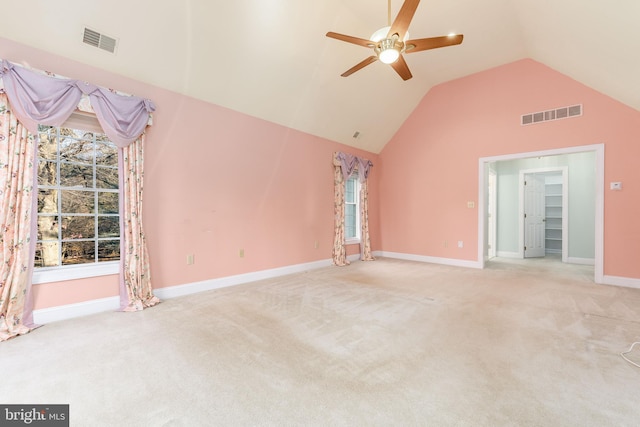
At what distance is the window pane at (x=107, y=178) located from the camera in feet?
11.1

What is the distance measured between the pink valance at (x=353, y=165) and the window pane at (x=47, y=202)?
176 inches

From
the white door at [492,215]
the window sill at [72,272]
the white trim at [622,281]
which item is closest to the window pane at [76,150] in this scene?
the window sill at [72,272]

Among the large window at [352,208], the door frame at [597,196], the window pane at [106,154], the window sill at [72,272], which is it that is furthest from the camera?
the large window at [352,208]

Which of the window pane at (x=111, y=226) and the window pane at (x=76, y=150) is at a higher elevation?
the window pane at (x=76, y=150)

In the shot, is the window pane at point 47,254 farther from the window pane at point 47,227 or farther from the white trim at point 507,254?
the white trim at point 507,254

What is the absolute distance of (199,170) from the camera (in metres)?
3.79

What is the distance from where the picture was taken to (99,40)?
2771 millimetres

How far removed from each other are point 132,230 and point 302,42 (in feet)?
10.8

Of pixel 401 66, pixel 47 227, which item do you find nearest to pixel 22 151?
pixel 47 227

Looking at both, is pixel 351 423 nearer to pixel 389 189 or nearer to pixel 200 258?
pixel 200 258

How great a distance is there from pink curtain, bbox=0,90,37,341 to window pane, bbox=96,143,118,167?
2.32 ft

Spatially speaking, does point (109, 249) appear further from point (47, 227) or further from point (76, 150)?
point (76, 150)

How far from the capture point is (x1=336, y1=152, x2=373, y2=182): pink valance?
5809 mm

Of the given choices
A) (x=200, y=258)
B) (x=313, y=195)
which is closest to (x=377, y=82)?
(x=313, y=195)
